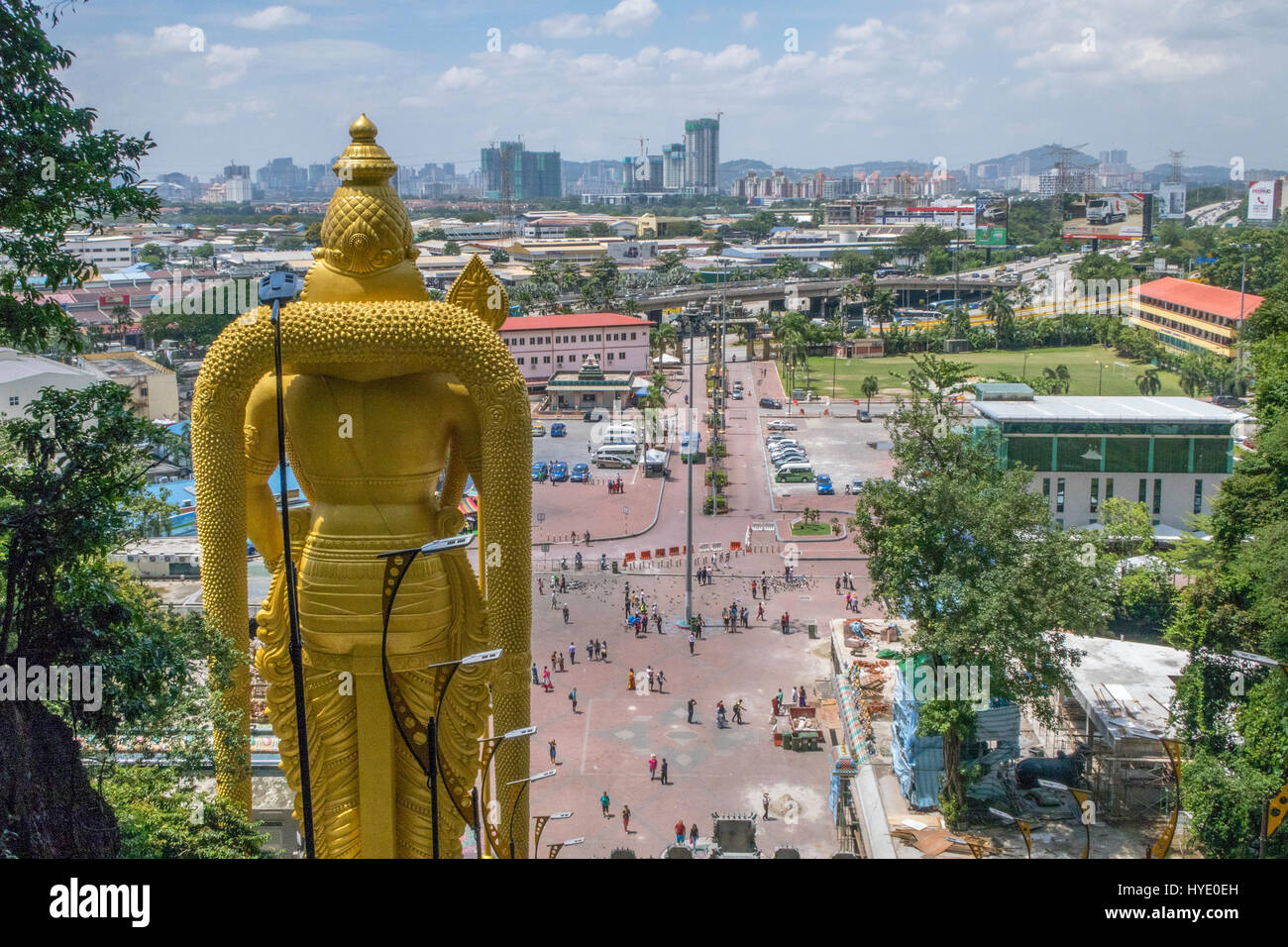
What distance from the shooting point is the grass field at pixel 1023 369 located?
67.9 metres

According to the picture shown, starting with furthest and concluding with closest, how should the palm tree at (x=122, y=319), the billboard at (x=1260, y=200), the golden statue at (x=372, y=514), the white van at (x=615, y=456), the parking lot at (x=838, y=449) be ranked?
the billboard at (x=1260, y=200) → the palm tree at (x=122, y=319) → the white van at (x=615, y=456) → the parking lot at (x=838, y=449) → the golden statue at (x=372, y=514)

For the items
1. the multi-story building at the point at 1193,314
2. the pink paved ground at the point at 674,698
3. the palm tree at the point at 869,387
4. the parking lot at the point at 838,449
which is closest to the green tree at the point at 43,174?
the pink paved ground at the point at 674,698

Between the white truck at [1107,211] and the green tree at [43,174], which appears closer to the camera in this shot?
the green tree at [43,174]

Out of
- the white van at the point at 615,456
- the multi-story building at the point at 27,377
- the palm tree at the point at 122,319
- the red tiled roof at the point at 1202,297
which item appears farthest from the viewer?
the red tiled roof at the point at 1202,297

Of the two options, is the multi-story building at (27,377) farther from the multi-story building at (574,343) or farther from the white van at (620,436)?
the multi-story building at (574,343)

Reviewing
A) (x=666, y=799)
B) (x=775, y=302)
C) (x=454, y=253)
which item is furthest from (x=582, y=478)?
(x=454, y=253)

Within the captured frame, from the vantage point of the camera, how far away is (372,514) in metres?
11.1

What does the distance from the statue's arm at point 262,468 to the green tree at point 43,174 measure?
5.35 feet

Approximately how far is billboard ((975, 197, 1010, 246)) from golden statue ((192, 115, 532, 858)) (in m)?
141

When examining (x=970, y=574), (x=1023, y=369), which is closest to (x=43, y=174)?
(x=970, y=574)

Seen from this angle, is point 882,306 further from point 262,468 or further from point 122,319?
point 262,468

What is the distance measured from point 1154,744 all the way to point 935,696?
3.88 metres

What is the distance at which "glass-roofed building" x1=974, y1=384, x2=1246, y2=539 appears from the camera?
39.6m

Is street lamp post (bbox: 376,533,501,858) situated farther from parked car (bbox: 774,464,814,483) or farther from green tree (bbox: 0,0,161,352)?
parked car (bbox: 774,464,814,483)
